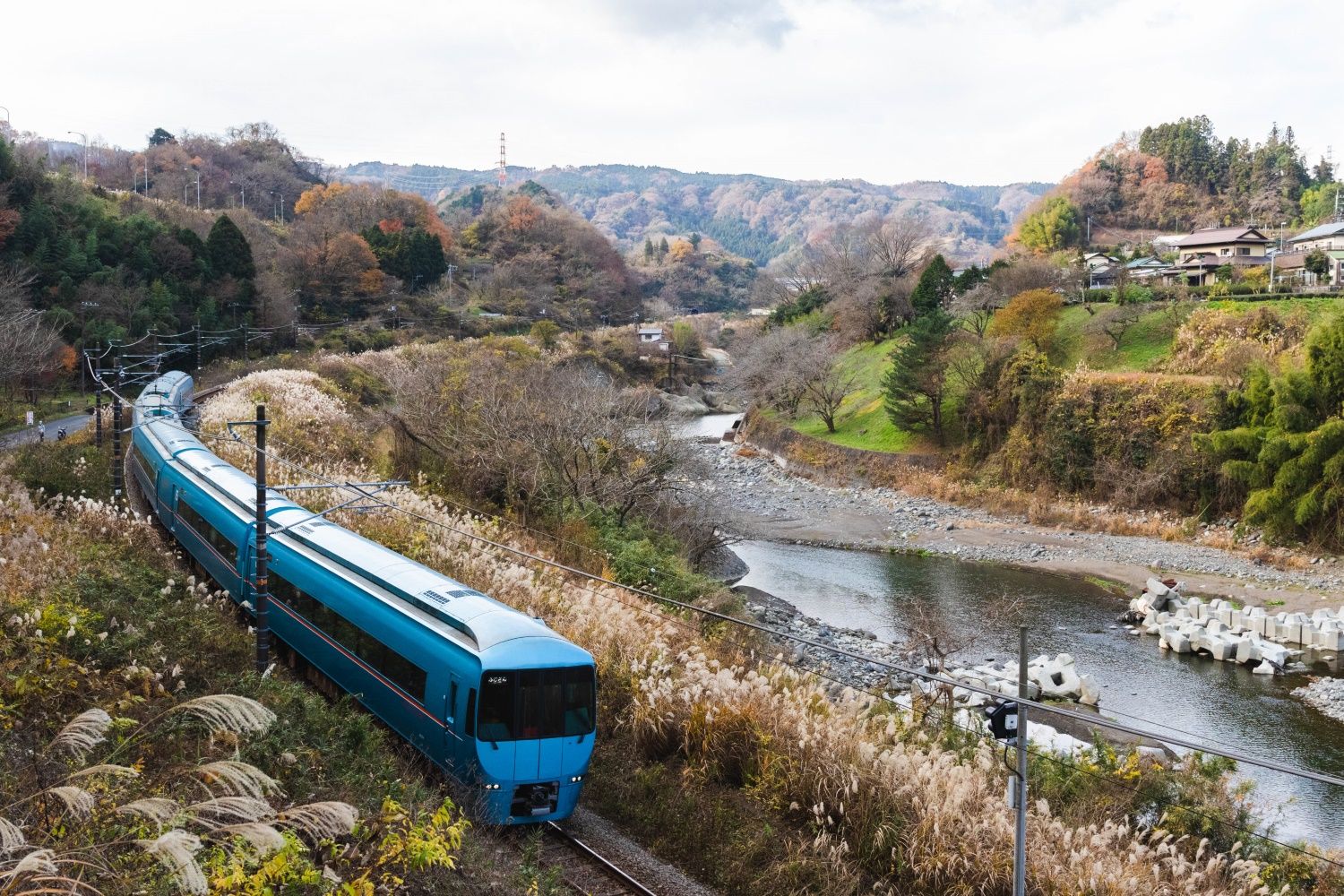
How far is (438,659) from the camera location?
373 inches

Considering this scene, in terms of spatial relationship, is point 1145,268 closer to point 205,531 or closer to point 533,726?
point 205,531

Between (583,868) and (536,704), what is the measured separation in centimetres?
151

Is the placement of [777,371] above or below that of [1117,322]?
below

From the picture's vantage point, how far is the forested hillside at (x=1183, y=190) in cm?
7712

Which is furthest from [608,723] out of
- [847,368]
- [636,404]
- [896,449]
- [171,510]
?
[847,368]

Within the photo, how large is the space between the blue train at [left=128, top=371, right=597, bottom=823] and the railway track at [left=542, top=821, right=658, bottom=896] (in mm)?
244

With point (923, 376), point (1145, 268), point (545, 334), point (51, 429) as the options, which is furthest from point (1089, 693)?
point (545, 334)

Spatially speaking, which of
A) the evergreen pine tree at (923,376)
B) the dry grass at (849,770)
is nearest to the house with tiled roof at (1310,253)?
the evergreen pine tree at (923,376)

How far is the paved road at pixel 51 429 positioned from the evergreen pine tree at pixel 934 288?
37943 millimetres

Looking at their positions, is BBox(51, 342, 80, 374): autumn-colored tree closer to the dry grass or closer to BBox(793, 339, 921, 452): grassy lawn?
the dry grass

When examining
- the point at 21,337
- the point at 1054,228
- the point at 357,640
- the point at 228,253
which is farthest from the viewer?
the point at 1054,228

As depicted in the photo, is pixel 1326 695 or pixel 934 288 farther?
pixel 934 288

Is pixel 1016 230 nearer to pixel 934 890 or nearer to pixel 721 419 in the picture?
pixel 721 419

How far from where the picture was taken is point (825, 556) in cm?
3045
